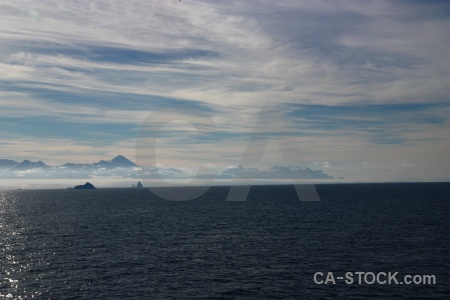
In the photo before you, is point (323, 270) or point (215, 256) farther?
point (215, 256)

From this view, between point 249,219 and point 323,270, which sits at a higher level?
point 249,219

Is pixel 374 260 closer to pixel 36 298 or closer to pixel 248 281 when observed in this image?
pixel 248 281

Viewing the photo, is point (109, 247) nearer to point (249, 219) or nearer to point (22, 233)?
point (22, 233)

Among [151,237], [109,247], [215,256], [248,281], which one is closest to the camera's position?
[248,281]

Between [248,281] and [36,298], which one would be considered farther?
[248,281]

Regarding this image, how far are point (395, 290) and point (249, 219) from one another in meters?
95.0

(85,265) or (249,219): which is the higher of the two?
(249,219)

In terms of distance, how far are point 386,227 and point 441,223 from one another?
23.0m

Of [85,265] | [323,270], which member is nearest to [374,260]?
[323,270]

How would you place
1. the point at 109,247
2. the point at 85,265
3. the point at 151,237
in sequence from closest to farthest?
the point at 85,265 → the point at 109,247 → the point at 151,237

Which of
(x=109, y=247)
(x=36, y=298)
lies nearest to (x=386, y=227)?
(x=109, y=247)

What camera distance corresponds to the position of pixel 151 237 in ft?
367

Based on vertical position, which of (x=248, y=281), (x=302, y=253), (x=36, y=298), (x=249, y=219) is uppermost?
(x=249, y=219)

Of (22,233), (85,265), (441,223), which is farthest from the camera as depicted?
(441,223)
